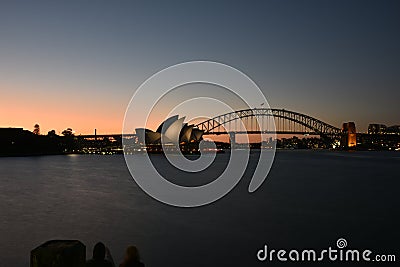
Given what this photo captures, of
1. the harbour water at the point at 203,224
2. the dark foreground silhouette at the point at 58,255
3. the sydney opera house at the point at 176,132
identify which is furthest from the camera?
the sydney opera house at the point at 176,132

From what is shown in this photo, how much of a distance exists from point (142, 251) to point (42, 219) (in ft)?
22.5

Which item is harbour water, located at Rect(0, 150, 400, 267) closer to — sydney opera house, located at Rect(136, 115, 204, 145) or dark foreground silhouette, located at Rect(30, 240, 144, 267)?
dark foreground silhouette, located at Rect(30, 240, 144, 267)

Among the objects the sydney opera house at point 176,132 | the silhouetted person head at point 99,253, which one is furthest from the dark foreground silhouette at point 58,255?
the sydney opera house at point 176,132

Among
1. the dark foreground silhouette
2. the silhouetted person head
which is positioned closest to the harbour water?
the silhouetted person head

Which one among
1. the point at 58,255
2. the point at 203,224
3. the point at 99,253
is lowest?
the point at 203,224

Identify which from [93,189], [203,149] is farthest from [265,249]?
[203,149]

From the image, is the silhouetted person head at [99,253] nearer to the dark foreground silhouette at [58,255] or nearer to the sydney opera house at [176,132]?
the dark foreground silhouette at [58,255]

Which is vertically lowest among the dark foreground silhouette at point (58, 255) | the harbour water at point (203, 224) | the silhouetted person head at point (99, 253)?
the harbour water at point (203, 224)

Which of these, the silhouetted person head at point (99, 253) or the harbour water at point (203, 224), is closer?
the silhouetted person head at point (99, 253)

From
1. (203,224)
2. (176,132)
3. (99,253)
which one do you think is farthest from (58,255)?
(176,132)

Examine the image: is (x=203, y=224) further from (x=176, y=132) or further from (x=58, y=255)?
(x=176, y=132)

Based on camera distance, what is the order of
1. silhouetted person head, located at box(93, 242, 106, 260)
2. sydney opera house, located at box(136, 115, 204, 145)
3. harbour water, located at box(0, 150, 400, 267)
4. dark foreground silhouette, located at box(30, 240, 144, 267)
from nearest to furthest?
dark foreground silhouette, located at box(30, 240, 144, 267), silhouetted person head, located at box(93, 242, 106, 260), harbour water, located at box(0, 150, 400, 267), sydney opera house, located at box(136, 115, 204, 145)

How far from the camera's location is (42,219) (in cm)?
1591

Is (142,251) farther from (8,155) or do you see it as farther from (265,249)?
(8,155)
